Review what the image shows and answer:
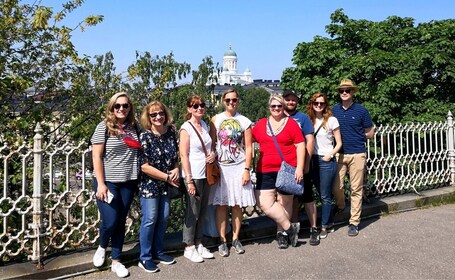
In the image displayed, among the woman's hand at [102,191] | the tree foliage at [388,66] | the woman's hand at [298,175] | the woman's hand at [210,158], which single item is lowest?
the woman's hand at [102,191]

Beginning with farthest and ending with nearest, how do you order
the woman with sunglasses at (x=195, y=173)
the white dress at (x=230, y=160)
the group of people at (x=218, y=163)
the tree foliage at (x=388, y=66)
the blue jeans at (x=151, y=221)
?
1. the tree foliage at (x=388, y=66)
2. the white dress at (x=230, y=160)
3. the woman with sunglasses at (x=195, y=173)
4. the blue jeans at (x=151, y=221)
5. the group of people at (x=218, y=163)

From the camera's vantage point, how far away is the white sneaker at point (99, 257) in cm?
417

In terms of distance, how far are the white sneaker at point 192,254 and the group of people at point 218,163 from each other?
1cm

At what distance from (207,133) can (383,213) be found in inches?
124

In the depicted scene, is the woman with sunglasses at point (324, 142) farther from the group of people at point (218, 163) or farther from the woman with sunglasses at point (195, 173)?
the woman with sunglasses at point (195, 173)

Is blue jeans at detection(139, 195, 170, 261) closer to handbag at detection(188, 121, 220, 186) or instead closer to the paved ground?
the paved ground

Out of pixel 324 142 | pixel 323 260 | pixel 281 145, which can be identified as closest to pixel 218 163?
pixel 281 145

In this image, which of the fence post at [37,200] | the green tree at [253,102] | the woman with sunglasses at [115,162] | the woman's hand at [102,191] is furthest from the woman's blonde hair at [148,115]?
the green tree at [253,102]

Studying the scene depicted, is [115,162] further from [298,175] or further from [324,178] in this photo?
[324,178]

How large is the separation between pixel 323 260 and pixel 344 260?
210mm

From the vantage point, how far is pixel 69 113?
268 inches

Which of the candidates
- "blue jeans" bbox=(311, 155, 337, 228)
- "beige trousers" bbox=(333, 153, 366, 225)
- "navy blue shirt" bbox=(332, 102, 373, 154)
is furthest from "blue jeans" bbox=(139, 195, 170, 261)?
"navy blue shirt" bbox=(332, 102, 373, 154)

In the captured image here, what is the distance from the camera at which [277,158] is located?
4.55 m

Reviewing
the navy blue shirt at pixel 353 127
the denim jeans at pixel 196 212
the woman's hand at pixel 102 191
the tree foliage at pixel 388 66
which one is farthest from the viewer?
the tree foliage at pixel 388 66
